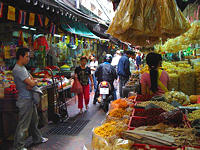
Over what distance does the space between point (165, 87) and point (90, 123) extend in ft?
10.4

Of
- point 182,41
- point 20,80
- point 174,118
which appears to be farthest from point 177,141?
point 182,41

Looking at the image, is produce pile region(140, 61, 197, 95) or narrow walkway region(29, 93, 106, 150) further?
produce pile region(140, 61, 197, 95)

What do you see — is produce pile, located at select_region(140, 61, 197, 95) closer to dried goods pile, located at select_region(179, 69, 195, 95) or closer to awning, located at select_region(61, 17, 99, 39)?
dried goods pile, located at select_region(179, 69, 195, 95)

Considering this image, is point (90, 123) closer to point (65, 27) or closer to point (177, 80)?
point (177, 80)

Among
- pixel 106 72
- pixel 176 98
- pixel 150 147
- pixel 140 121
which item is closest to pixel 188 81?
pixel 176 98

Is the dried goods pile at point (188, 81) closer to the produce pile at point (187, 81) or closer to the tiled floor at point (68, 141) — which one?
the produce pile at point (187, 81)

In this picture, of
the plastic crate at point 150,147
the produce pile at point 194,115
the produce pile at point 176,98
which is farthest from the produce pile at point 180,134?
the produce pile at point 176,98

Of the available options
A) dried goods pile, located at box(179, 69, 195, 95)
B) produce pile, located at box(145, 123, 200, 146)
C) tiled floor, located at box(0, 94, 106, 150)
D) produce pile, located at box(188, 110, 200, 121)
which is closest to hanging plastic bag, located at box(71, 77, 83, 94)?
tiled floor, located at box(0, 94, 106, 150)

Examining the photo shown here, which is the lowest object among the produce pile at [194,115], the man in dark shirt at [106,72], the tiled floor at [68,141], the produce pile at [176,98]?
the tiled floor at [68,141]

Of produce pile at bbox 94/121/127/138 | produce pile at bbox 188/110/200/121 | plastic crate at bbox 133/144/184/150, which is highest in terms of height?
produce pile at bbox 188/110/200/121

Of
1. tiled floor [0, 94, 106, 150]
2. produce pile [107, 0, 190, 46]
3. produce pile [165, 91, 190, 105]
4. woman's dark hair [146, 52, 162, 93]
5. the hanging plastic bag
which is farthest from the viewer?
the hanging plastic bag

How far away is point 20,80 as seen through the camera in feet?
14.5

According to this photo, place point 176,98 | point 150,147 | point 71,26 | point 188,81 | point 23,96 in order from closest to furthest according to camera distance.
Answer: point 150,147
point 176,98
point 23,96
point 188,81
point 71,26

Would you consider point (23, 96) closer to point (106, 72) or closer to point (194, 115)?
point (194, 115)
